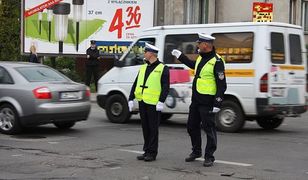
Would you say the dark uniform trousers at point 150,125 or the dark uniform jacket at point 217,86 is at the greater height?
the dark uniform jacket at point 217,86

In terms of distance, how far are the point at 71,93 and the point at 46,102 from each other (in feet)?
2.21

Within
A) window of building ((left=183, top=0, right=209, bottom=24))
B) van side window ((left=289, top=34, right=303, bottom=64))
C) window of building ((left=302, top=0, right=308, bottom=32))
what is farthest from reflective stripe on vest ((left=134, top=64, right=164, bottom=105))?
window of building ((left=302, top=0, right=308, bottom=32))

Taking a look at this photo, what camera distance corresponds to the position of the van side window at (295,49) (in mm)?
12315

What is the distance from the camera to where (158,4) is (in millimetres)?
25188

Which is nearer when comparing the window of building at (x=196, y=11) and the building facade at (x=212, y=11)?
the building facade at (x=212, y=11)

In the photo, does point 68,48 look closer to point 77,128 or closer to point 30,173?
point 77,128

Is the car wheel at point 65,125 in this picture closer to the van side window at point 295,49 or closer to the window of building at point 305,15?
the van side window at point 295,49

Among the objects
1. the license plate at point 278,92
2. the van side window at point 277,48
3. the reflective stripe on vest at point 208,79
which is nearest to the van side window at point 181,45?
the van side window at point 277,48

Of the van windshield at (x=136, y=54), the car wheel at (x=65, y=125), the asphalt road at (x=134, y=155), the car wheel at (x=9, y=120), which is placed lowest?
the asphalt road at (x=134, y=155)

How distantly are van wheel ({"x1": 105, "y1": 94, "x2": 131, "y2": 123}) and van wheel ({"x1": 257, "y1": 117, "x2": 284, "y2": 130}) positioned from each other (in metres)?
3.04

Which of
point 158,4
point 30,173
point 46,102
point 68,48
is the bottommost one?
point 30,173

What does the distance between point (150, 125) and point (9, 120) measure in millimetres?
3751

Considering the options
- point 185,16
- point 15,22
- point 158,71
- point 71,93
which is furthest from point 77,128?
point 15,22

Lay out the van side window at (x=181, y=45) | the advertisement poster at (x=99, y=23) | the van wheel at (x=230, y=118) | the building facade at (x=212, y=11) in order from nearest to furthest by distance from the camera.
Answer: the van wheel at (x=230, y=118)
the van side window at (x=181, y=45)
the advertisement poster at (x=99, y=23)
the building facade at (x=212, y=11)
